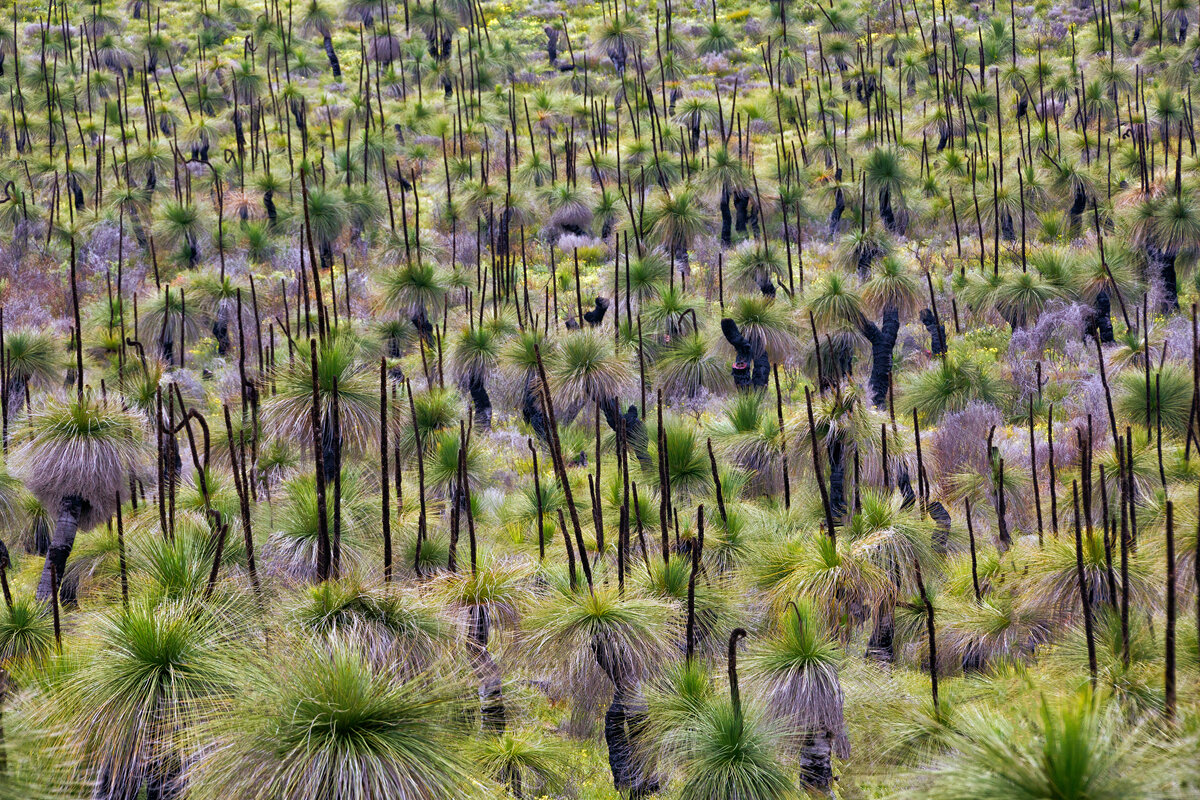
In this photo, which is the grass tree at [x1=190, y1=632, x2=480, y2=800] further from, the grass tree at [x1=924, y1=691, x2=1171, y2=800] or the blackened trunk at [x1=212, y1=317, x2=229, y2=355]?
the blackened trunk at [x1=212, y1=317, x2=229, y2=355]

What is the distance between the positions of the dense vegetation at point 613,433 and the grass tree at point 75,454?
1.9 inches

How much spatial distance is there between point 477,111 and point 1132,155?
19125 millimetres

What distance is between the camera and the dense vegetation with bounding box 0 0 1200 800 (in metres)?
6.09

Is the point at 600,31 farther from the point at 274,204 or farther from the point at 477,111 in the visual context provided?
the point at 274,204

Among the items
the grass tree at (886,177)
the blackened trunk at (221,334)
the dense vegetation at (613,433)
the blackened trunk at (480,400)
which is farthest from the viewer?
the grass tree at (886,177)

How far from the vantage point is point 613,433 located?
16859mm

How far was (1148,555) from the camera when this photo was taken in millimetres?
7961

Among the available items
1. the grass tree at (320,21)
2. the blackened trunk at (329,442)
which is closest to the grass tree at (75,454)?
the blackened trunk at (329,442)

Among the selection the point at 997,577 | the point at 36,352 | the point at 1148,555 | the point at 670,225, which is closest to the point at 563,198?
the point at 670,225

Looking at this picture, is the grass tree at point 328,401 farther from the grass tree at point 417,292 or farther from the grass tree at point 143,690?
the grass tree at point 417,292

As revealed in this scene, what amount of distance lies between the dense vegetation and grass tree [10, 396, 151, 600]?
0.05 m

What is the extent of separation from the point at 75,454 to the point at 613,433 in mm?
9298

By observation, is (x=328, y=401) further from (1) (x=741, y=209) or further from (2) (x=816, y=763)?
(1) (x=741, y=209)

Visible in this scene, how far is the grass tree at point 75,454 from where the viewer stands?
29.8 ft
